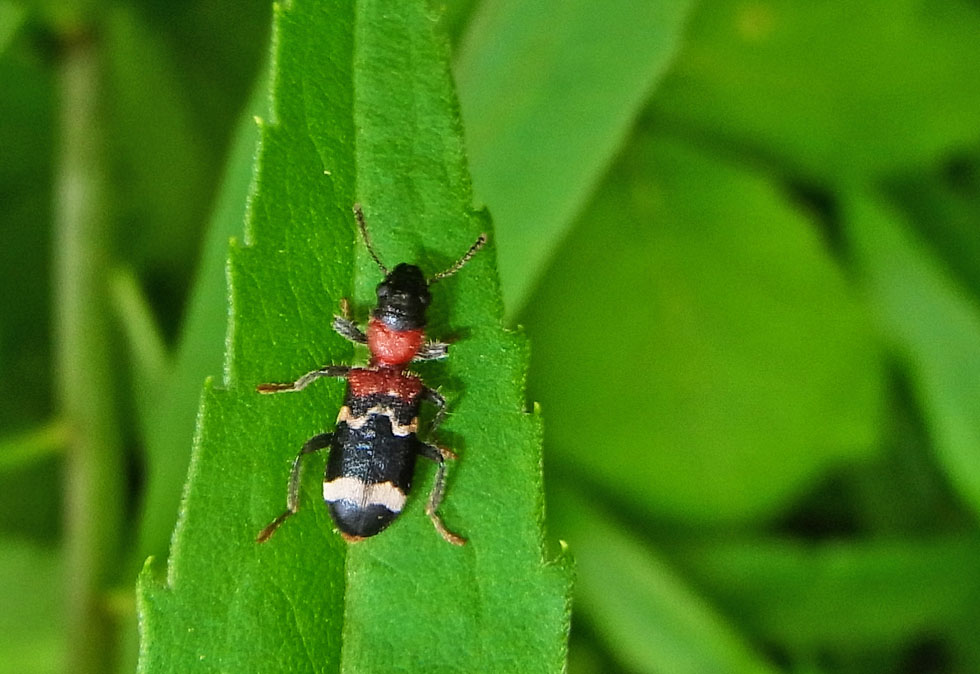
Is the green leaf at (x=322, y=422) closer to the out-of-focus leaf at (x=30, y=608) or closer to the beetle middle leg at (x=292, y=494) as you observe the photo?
the beetle middle leg at (x=292, y=494)

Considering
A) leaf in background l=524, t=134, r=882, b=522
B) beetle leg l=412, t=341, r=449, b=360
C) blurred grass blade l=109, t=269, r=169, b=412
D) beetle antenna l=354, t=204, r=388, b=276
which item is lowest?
beetle leg l=412, t=341, r=449, b=360

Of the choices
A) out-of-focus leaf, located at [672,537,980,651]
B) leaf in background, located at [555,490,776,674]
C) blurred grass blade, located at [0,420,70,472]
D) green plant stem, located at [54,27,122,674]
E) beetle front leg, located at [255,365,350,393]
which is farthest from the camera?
out-of-focus leaf, located at [672,537,980,651]

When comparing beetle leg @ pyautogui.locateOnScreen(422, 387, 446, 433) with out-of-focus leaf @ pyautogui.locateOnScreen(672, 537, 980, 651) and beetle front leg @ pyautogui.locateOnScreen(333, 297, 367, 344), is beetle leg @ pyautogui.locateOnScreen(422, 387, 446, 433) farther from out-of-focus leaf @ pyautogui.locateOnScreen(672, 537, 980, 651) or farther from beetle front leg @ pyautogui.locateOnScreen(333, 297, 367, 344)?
out-of-focus leaf @ pyautogui.locateOnScreen(672, 537, 980, 651)

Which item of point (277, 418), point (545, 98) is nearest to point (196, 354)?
point (277, 418)

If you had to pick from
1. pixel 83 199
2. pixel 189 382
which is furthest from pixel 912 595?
pixel 83 199

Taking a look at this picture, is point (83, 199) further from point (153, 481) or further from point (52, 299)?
point (153, 481)

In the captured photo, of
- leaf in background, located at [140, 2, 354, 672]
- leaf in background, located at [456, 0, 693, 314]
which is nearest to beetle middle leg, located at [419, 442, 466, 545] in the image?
leaf in background, located at [140, 2, 354, 672]

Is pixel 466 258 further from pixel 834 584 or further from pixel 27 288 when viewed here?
pixel 834 584

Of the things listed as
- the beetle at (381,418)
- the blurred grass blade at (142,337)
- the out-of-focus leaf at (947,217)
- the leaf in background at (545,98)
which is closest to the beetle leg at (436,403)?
the beetle at (381,418)
